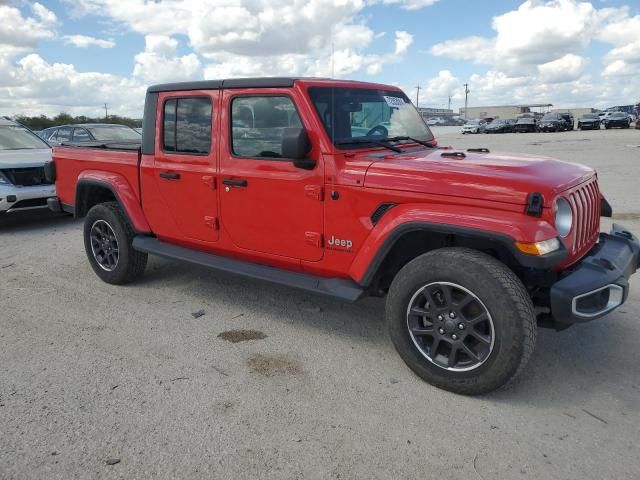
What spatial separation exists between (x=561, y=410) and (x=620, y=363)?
824 millimetres

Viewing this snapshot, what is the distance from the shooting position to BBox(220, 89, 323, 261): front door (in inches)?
146

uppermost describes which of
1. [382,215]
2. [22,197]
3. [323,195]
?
[323,195]

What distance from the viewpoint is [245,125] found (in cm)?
406

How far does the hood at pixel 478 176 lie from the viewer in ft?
9.66

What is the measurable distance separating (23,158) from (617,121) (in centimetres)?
4189

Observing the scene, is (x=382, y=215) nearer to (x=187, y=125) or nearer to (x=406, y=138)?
(x=406, y=138)

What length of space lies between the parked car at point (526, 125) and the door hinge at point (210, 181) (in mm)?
41711

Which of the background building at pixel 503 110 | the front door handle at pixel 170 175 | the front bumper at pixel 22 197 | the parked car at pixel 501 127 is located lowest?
the front bumper at pixel 22 197

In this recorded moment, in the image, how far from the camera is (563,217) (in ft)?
10.1

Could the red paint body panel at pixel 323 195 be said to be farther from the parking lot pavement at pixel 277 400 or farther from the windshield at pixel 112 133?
the windshield at pixel 112 133

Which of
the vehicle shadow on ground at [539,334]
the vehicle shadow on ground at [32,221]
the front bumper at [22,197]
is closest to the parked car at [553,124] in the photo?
the vehicle shadow on ground at [32,221]

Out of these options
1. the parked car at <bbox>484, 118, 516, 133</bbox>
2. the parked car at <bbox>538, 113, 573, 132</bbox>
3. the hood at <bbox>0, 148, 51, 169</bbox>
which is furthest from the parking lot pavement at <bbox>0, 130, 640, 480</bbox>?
the parked car at <bbox>484, 118, 516, 133</bbox>

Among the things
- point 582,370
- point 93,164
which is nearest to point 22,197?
point 93,164

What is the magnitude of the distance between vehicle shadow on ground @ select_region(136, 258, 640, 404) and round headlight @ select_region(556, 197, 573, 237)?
3.18ft
